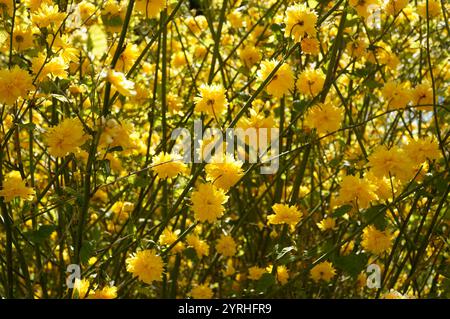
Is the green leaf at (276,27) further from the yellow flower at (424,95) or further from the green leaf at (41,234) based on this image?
the green leaf at (41,234)

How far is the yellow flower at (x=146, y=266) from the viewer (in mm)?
1496

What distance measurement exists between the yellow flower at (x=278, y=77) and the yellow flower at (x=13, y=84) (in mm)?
571

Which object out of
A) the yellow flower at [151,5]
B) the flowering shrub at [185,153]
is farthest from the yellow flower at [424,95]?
the yellow flower at [151,5]

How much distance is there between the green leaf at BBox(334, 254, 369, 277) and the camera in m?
1.62

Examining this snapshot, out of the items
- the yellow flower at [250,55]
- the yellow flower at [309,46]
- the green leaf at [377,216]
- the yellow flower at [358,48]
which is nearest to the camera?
the green leaf at [377,216]

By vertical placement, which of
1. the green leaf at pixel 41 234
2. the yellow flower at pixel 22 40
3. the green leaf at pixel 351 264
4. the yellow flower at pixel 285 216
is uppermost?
the yellow flower at pixel 22 40

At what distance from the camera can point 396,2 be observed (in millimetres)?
1783

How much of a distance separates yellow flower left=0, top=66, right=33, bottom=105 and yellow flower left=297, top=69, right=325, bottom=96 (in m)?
0.75

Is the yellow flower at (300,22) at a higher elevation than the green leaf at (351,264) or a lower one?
higher
